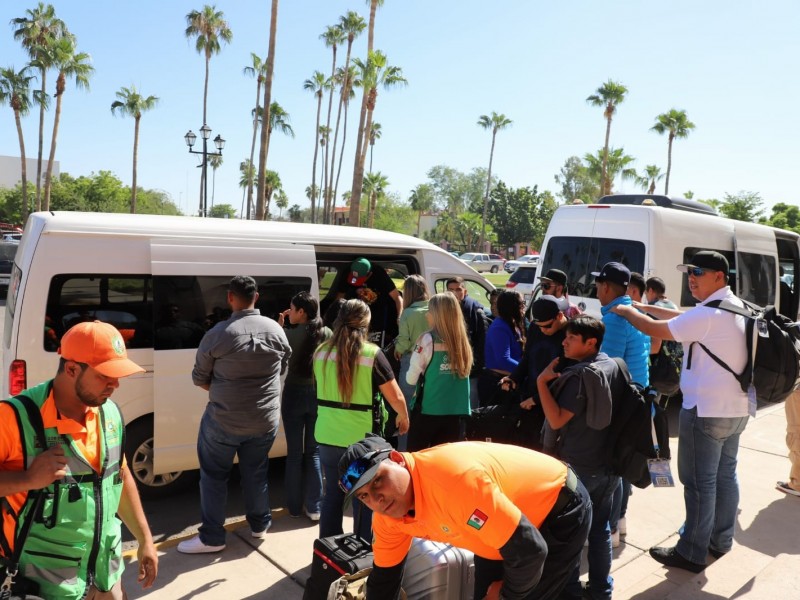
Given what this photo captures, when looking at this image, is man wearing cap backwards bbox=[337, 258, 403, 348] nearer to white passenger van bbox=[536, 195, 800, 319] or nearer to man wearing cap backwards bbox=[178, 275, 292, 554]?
man wearing cap backwards bbox=[178, 275, 292, 554]

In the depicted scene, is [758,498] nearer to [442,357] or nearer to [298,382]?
[442,357]

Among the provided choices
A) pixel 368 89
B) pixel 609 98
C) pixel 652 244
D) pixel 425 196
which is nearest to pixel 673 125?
pixel 609 98

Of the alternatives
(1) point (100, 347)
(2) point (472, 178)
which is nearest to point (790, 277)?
(1) point (100, 347)

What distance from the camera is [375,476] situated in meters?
2.03

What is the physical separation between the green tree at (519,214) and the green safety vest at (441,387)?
6300cm

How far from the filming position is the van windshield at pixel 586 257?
7709mm

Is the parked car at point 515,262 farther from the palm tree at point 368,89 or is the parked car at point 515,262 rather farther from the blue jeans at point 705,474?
the blue jeans at point 705,474

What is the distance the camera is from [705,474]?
3.81m

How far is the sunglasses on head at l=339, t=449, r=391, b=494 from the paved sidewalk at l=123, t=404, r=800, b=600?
76.0 inches

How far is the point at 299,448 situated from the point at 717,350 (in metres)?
3.03

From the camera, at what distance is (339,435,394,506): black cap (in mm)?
2013

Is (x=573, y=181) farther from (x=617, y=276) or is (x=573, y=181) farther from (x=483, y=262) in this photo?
(x=617, y=276)

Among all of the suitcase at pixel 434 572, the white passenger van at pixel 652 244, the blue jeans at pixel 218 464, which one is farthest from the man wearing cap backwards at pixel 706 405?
the white passenger van at pixel 652 244

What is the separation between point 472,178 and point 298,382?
10072 cm
